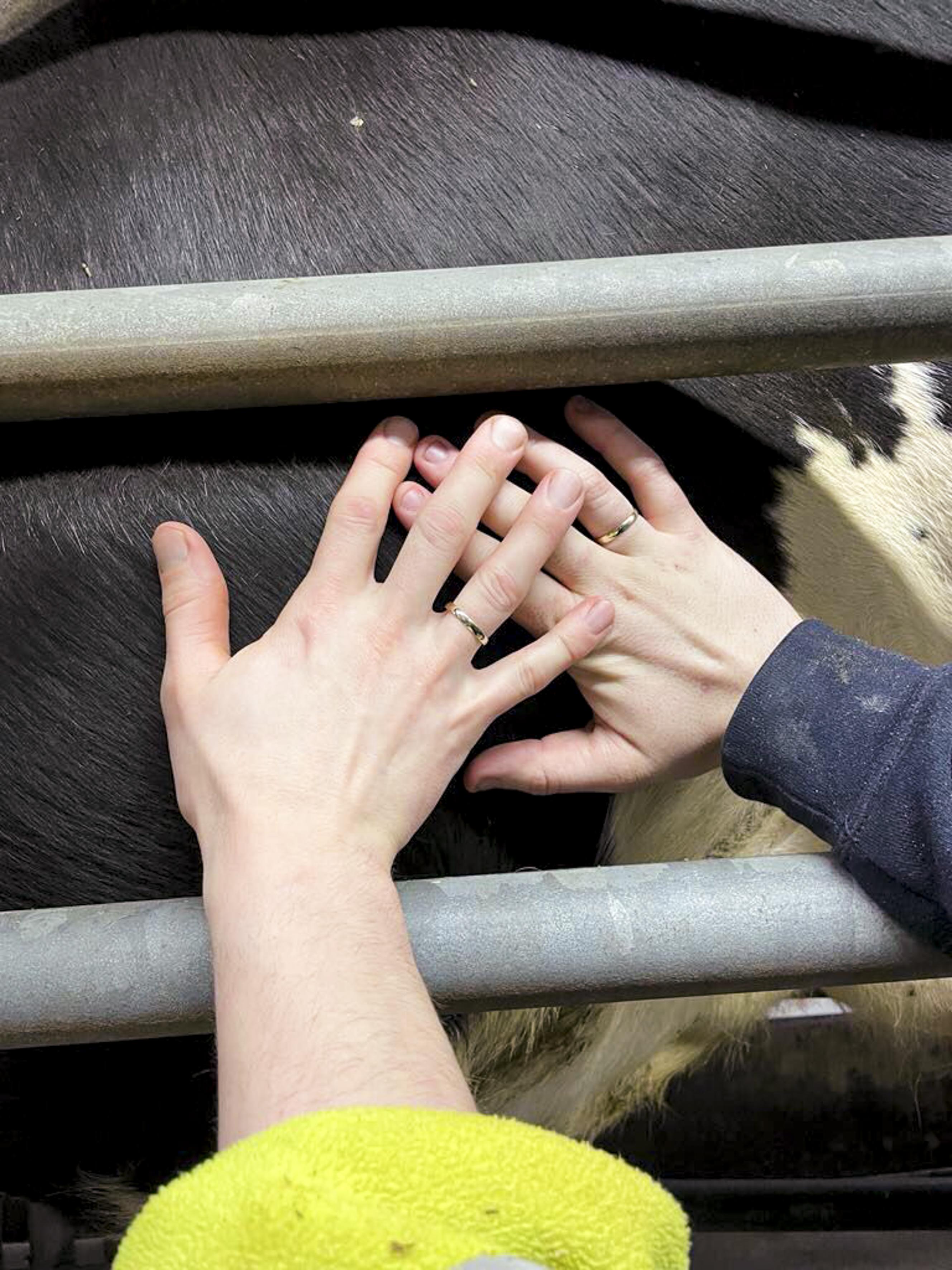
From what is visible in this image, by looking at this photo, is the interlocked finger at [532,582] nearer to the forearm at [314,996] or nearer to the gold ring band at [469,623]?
the gold ring band at [469,623]

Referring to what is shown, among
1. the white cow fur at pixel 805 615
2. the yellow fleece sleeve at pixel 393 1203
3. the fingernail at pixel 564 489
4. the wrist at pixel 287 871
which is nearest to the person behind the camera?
the yellow fleece sleeve at pixel 393 1203

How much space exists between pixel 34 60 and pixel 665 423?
16.4 inches

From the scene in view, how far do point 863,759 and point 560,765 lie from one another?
0.52 ft

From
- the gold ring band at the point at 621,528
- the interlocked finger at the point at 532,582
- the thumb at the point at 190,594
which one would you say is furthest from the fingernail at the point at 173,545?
the gold ring band at the point at 621,528

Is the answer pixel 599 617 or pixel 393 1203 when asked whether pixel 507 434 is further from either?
pixel 393 1203

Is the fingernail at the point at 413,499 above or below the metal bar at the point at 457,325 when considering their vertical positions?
below

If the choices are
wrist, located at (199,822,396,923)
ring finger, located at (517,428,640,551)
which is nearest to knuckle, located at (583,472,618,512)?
ring finger, located at (517,428,640,551)

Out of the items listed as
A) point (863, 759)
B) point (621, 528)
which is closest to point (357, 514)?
point (621, 528)

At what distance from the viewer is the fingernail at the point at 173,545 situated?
63cm

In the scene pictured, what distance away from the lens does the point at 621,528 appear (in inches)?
25.4

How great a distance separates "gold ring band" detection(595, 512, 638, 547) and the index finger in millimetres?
67

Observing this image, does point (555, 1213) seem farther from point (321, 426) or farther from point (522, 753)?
point (321, 426)

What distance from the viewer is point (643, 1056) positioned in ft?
3.28

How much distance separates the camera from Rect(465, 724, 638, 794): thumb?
2.17 ft
